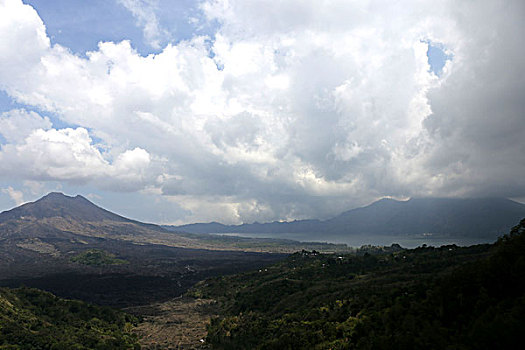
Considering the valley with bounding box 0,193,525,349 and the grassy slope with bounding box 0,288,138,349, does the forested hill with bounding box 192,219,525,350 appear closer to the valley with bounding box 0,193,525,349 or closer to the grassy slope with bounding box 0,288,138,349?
the valley with bounding box 0,193,525,349

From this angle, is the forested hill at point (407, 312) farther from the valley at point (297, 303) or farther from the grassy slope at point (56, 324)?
the grassy slope at point (56, 324)

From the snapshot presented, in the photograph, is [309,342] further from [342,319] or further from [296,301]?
[296,301]

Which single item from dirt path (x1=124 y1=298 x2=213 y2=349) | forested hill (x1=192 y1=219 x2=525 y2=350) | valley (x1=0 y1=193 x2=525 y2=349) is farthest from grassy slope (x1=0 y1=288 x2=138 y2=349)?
forested hill (x1=192 y1=219 x2=525 y2=350)

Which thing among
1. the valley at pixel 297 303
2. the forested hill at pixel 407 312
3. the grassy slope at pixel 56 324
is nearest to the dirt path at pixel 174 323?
the valley at pixel 297 303

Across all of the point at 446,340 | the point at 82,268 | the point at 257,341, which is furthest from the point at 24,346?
the point at 82,268

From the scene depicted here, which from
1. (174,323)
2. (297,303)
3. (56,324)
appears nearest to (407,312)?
(297,303)

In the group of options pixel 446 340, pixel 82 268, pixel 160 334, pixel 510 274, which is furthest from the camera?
pixel 82 268
